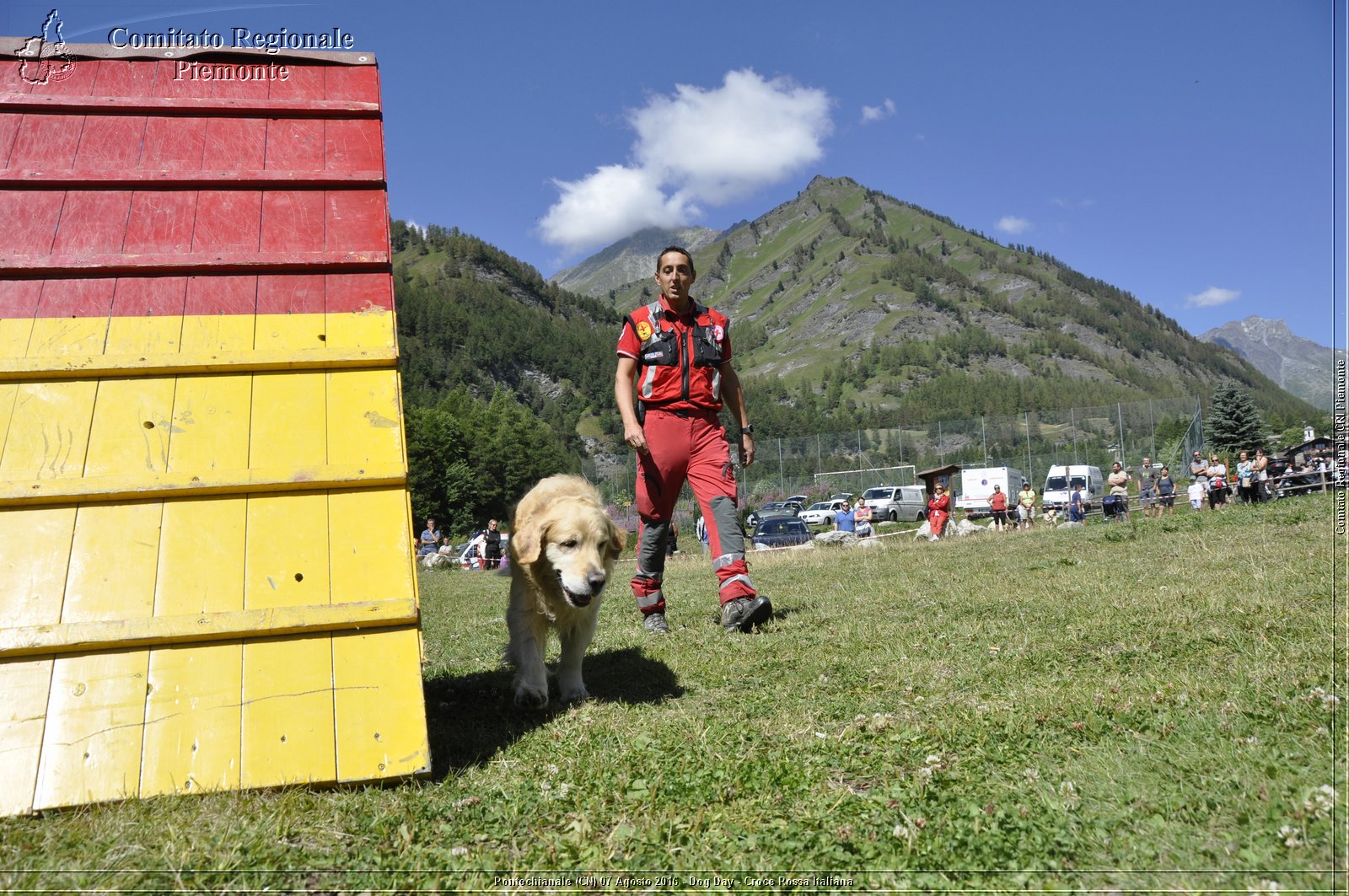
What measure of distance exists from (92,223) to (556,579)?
2814mm

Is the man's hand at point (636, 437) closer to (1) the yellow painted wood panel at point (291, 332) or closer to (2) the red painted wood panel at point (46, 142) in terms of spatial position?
(1) the yellow painted wood panel at point (291, 332)

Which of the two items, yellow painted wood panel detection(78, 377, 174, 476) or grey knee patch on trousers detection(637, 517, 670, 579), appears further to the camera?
grey knee patch on trousers detection(637, 517, 670, 579)

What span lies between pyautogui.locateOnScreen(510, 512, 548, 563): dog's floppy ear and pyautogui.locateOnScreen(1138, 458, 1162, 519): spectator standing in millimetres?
20658

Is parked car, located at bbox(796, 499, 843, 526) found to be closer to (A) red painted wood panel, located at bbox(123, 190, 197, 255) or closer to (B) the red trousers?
(B) the red trousers

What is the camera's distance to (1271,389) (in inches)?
7293

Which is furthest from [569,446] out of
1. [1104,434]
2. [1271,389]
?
[1271,389]

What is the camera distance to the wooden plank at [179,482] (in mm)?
2980

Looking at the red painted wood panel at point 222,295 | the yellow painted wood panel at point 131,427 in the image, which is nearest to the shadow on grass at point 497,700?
the yellow painted wood panel at point 131,427

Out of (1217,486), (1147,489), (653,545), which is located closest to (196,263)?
(653,545)

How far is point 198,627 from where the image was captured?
9.55ft

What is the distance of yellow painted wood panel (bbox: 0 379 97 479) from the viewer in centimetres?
304

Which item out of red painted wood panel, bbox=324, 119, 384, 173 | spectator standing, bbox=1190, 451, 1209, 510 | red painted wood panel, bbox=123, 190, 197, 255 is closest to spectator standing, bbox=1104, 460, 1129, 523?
spectator standing, bbox=1190, 451, 1209, 510

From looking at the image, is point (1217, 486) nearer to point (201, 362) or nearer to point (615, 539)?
point (615, 539)

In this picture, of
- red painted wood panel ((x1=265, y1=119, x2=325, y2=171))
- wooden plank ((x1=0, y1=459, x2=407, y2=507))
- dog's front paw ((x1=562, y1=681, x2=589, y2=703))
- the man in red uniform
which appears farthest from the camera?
the man in red uniform
